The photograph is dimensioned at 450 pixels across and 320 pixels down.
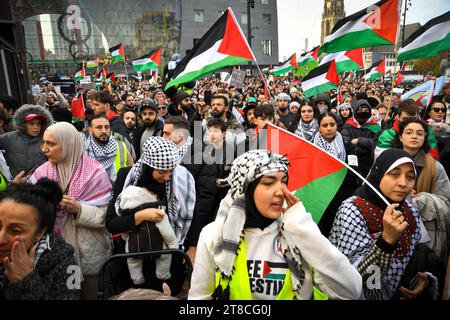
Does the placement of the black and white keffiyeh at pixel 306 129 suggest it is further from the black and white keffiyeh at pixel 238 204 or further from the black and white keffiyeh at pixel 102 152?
the black and white keffiyeh at pixel 238 204

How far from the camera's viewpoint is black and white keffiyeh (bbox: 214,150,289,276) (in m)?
1.73

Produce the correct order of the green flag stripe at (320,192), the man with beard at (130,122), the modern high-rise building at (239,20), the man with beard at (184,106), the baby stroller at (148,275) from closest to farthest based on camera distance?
1. the green flag stripe at (320,192)
2. the baby stroller at (148,275)
3. the man with beard at (130,122)
4. the man with beard at (184,106)
5. the modern high-rise building at (239,20)

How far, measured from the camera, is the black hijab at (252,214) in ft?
5.94

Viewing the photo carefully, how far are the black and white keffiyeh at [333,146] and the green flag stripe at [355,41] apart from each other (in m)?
1.92

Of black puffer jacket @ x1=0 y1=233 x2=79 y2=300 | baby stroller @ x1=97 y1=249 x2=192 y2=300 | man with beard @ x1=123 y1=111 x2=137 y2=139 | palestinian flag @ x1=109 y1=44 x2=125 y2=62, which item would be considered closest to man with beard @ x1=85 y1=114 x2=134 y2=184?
baby stroller @ x1=97 y1=249 x2=192 y2=300

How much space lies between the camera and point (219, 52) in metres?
4.55

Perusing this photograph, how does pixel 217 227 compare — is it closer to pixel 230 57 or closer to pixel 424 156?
pixel 424 156

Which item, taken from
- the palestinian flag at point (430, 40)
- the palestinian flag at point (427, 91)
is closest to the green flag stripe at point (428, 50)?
the palestinian flag at point (430, 40)

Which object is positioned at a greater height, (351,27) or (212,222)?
(351,27)

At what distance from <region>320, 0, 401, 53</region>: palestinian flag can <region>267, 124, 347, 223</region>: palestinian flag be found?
13.1ft

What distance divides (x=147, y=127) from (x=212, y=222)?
3346mm

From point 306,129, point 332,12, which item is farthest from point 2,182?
point 332,12

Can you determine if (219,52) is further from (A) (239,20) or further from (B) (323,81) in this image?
(A) (239,20)

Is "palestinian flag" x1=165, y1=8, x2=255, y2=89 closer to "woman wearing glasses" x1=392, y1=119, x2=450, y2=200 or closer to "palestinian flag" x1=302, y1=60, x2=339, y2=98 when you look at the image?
"woman wearing glasses" x1=392, y1=119, x2=450, y2=200
